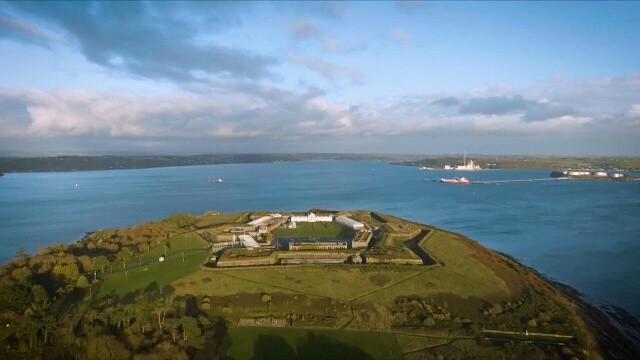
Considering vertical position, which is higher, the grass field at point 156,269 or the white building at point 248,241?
the white building at point 248,241

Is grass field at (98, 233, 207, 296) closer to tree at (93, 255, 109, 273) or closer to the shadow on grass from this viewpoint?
tree at (93, 255, 109, 273)

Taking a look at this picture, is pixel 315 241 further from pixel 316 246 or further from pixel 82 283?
pixel 82 283

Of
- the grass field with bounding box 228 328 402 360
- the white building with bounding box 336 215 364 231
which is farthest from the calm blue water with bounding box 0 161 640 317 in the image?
the grass field with bounding box 228 328 402 360

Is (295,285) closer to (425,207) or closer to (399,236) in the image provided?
(399,236)

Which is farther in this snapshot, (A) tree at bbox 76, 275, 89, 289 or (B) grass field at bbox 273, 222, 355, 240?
(B) grass field at bbox 273, 222, 355, 240

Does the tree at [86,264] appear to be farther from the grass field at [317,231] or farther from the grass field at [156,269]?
the grass field at [317,231]

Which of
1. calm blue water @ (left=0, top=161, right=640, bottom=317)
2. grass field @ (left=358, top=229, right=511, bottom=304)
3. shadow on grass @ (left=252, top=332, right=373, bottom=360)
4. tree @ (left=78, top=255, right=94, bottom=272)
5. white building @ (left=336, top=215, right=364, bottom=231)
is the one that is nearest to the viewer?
shadow on grass @ (left=252, top=332, right=373, bottom=360)

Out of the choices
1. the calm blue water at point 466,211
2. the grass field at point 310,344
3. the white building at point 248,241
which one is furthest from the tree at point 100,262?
the calm blue water at point 466,211
